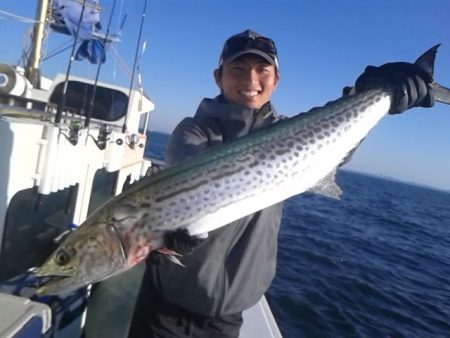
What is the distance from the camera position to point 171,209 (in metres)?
2.27

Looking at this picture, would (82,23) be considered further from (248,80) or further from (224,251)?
(224,251)

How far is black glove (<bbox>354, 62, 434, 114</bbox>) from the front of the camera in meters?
3.04

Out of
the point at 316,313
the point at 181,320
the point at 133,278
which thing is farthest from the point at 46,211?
the point at 316,313

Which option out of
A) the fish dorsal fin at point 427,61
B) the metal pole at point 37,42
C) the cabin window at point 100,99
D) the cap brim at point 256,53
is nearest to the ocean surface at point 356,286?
the cabin window at point 100,99

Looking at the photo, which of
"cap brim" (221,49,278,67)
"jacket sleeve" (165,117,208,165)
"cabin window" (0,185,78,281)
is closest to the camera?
"jacket sleeve" (165,117,208,165)

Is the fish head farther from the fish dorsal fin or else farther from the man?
the fish dorsal fin

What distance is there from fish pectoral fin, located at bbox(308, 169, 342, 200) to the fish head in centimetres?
133

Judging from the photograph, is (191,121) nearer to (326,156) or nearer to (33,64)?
(326,156)

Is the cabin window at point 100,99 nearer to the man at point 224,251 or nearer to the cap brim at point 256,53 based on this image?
the man at point 224,251

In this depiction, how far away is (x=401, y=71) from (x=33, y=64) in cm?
700

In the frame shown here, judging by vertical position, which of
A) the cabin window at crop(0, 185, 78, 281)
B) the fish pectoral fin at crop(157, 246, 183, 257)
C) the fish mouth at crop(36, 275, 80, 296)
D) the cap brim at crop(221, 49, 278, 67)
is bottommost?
the cabin window at crop(0, 185, 78, 281)

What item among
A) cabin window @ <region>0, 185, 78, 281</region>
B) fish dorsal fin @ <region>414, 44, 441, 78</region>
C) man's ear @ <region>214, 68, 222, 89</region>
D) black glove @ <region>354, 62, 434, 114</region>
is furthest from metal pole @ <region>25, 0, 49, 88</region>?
fish dorsal fin @ <region>414, 44, 441, 78</region>

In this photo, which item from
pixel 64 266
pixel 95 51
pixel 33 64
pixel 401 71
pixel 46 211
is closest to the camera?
pixel 64 266

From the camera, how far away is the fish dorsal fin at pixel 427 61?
10.2 feet
